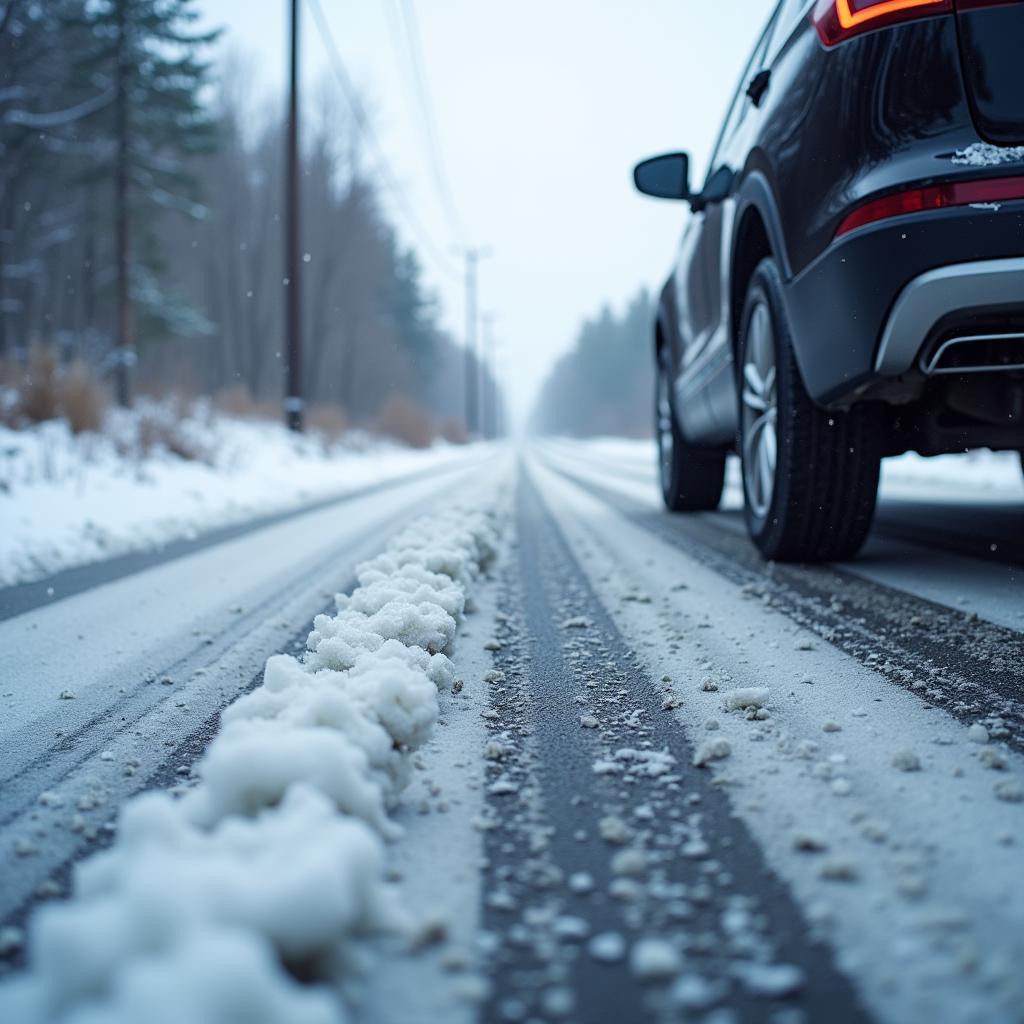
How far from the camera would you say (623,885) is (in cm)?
100

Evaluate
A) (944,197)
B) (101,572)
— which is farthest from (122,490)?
(944,197)

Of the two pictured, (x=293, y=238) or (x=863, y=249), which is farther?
(x=293, y=238)

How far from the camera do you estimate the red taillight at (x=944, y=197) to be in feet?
6.28

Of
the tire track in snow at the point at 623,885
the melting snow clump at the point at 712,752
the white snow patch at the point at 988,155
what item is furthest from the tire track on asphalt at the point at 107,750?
the white snow patch at the point at 988,155

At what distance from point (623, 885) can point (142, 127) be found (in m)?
22.8

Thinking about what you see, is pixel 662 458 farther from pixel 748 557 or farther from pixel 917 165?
pixel 917 165

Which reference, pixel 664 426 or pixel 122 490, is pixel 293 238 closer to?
pixel 122 490

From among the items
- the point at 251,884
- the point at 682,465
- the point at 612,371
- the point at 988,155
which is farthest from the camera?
the point at 612,371

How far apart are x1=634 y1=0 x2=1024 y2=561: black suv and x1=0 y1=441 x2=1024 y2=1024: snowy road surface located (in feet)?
1.60

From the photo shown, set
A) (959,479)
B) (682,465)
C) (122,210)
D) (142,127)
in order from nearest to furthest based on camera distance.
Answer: (682,465)
(959,479)
(122,210)
(142,127)

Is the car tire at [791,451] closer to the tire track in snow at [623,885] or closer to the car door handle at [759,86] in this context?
the car door handle at [759,86]

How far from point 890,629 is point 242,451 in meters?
9.47

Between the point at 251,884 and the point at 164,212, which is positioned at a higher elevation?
the point at 164,212

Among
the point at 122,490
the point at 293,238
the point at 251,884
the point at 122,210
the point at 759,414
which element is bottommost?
the point at 251,884
